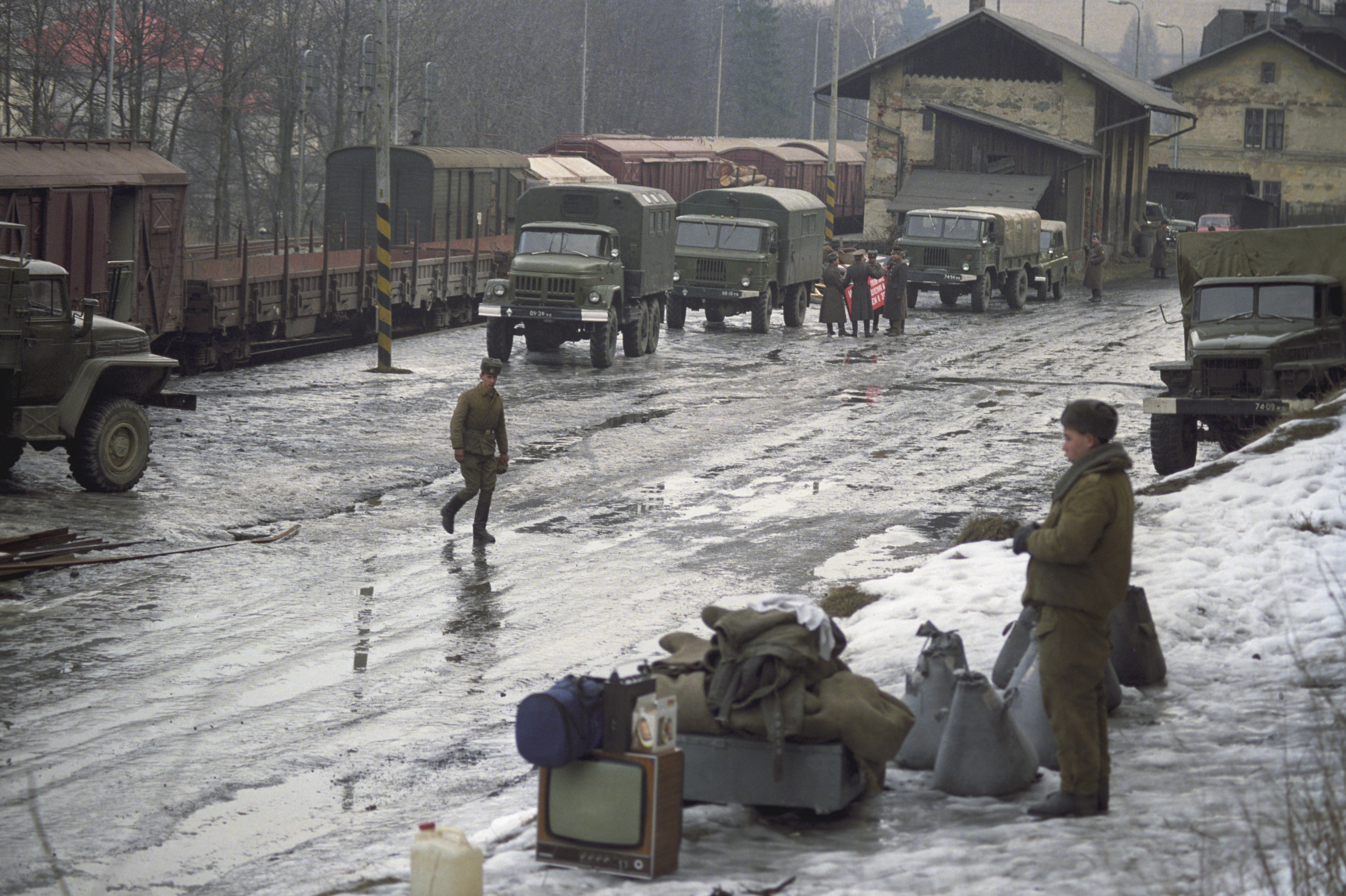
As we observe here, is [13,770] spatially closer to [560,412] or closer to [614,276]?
[560,412]

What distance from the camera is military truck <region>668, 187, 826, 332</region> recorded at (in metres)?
31.4

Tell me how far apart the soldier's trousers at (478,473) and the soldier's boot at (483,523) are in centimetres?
4

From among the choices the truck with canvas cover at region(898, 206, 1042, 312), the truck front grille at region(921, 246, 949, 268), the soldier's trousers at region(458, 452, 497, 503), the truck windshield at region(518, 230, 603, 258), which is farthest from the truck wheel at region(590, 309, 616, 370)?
the truck front grille at region(921, 246, 949, 268)

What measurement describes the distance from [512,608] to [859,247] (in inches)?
1625

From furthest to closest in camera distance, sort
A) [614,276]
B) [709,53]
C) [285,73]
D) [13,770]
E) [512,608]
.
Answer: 1. [709,53]
2. [285,73]
3. [614,276]
4. [512,608]
5. [13,770]

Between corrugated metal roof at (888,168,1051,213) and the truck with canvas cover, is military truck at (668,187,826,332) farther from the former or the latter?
corrugated metal roof at (888,168,1051,213)

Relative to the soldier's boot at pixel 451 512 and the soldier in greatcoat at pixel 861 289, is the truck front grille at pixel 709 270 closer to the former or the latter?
the soldier in greatcoat at pixel 861 289

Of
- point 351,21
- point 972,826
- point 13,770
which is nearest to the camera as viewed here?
point 972,826

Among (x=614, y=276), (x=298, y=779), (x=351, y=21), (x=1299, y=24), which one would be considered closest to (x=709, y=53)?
(x=1299, y=24)

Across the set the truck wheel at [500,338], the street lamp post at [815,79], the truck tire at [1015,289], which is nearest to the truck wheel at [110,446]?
the truck wheel at [500,338]

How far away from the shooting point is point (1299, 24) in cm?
7400

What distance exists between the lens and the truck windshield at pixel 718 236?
31750mm

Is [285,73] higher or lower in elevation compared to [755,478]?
higher

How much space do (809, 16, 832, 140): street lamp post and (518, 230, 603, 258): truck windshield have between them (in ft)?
192
